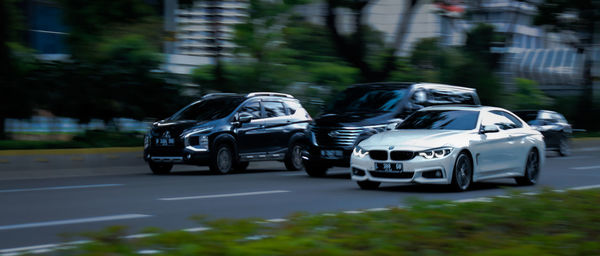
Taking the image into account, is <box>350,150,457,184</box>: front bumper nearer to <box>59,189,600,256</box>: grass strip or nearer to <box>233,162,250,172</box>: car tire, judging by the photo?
<box>59,189,600,256</box>: grass strip

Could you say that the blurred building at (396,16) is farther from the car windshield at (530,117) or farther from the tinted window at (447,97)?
the tinted window at (447,97)

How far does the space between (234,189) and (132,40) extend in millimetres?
8821

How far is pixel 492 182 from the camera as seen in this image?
14.5 meters

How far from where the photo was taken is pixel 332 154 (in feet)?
49.0

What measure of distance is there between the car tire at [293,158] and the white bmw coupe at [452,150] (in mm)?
5063

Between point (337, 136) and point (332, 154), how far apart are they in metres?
0.35

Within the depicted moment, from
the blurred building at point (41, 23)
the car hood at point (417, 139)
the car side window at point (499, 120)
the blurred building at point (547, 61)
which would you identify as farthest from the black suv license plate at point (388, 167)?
the blurred building at point (547, 61)

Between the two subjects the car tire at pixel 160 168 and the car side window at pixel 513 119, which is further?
the car tire at pixel 160 168

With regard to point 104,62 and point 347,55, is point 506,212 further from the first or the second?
point 347,55

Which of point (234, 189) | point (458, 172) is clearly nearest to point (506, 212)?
point (458, 172)

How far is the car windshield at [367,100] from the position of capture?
15.7 meters

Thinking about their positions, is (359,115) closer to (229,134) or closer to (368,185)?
(368,185)

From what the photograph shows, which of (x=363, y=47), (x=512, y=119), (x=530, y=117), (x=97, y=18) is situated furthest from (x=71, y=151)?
(x=530, y=117)

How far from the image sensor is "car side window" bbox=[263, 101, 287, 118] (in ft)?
58.6
